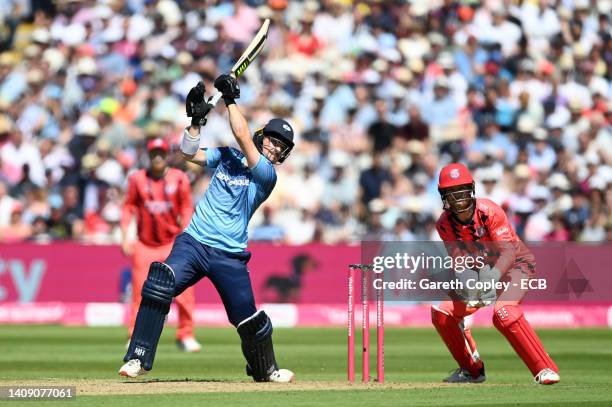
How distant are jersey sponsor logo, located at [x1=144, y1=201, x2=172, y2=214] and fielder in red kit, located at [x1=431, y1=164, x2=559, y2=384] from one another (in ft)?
14.6

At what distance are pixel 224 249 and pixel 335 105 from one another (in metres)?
11.6

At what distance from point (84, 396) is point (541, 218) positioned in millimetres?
11979

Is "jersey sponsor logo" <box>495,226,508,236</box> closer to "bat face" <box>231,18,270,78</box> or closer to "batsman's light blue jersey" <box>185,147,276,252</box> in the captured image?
"batsman's light blue jersey" <box>185,147,276,252</box>

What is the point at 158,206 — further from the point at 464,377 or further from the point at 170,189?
the point at 464,377

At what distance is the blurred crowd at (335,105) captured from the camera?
2008cm

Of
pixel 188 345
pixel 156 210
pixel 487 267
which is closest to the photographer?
pixel 487 267

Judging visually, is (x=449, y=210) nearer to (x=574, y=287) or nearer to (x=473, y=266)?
(x=473, y=266)

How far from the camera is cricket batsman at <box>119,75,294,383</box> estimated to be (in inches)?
383

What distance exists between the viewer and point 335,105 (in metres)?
21.4

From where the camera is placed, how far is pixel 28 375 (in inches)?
450

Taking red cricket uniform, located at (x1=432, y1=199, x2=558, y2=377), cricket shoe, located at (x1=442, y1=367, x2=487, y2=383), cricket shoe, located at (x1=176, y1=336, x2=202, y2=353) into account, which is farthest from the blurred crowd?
red cricket uniform, located at (x1=432, y1=199, x2=558, y2=377)

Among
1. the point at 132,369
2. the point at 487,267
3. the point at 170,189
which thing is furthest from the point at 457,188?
the point at 170,189

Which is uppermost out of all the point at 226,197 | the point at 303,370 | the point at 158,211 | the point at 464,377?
the point at 158,211

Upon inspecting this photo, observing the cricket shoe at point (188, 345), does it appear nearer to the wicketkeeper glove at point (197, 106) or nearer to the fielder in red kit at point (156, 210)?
the fielder in red kit at point (156, 210)
